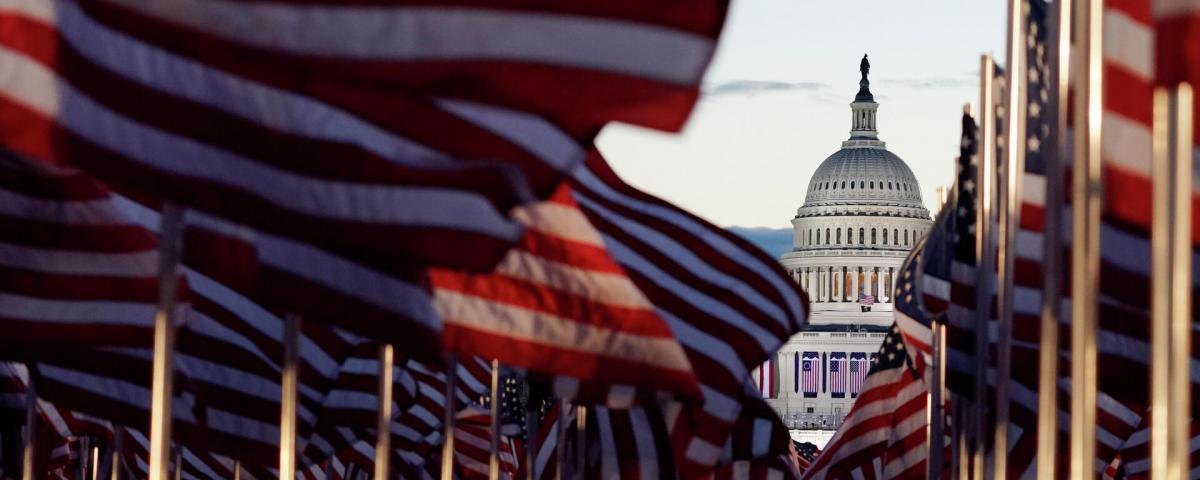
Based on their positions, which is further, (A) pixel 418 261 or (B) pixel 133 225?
(B) pixel 133 225

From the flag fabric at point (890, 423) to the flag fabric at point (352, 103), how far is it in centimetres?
2181

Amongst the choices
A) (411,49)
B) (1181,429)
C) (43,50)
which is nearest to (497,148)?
(411,49)

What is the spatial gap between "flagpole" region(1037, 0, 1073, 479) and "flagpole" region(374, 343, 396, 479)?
14.9ft

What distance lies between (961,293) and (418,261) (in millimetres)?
13675

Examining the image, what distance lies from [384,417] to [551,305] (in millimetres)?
3441

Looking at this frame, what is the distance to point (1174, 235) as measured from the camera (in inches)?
549

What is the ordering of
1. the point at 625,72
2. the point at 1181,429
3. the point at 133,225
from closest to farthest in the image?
the point at 625,72
the point at 1181,429
the point at 133,225

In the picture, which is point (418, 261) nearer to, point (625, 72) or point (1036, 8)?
point (625, 72)

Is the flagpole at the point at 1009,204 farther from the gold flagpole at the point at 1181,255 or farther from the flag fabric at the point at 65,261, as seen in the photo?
the gold flagpole at the point at 1181,255

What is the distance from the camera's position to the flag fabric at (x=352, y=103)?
1328 cm

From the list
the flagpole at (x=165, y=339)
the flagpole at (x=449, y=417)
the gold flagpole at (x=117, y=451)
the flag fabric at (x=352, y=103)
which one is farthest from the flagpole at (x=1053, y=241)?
the gold flagpole at (x=117, y=451)

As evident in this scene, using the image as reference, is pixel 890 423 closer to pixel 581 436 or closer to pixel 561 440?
pixel 581 436

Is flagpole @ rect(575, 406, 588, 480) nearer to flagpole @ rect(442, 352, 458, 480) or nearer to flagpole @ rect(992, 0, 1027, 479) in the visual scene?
flagpole @ rect(442, 352, 458, 480)

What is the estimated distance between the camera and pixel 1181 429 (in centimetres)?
1401
